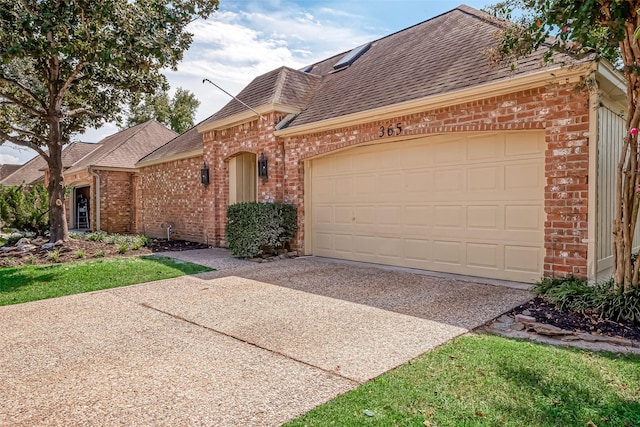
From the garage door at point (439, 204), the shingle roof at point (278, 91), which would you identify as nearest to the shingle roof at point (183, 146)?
the shingle roof at point (278, 91)

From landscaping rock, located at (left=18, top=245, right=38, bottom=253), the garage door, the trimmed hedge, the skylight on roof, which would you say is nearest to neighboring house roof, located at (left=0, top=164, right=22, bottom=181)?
landscaping rock, located at (left=18, top=245, right=38, bottom=253)

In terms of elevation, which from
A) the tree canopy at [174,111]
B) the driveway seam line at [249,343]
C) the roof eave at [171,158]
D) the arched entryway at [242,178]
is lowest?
the driveway seam line at [249,343]

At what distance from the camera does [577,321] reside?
4293 millimetres

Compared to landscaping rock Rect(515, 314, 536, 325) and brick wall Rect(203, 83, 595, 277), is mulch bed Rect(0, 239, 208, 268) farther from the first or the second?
landscaping rock Rect(515, 314, 536, 325)

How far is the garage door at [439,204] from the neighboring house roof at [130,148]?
1174 centimetres

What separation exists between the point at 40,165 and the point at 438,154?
31084 mm

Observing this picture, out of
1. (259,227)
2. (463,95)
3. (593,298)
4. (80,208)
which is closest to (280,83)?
(259,227)

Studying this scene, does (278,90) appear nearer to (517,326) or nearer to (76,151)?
(517,326)

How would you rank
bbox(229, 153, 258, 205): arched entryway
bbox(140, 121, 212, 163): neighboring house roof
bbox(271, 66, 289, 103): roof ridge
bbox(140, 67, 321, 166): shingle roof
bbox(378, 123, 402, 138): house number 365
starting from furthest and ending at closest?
bbox(140, 121, 212, 163): neighboring house roof < bbox(229, 153, 258, 205): arched entryway < bbox(140, 67, 321, 166): shingle roof < bbox(271, 66, 289, 103): roof ridge < bbox(378, 123, 402, 138): house number 365

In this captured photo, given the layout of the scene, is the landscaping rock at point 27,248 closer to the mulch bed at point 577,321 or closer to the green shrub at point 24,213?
the green shrub at point 24,213

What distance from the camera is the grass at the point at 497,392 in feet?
8.15

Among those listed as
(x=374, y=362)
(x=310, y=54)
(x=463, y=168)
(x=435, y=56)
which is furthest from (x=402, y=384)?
(x=310, y=54)

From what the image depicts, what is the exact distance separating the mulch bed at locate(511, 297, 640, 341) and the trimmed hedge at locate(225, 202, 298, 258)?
549cm

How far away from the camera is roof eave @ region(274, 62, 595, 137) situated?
538cm
